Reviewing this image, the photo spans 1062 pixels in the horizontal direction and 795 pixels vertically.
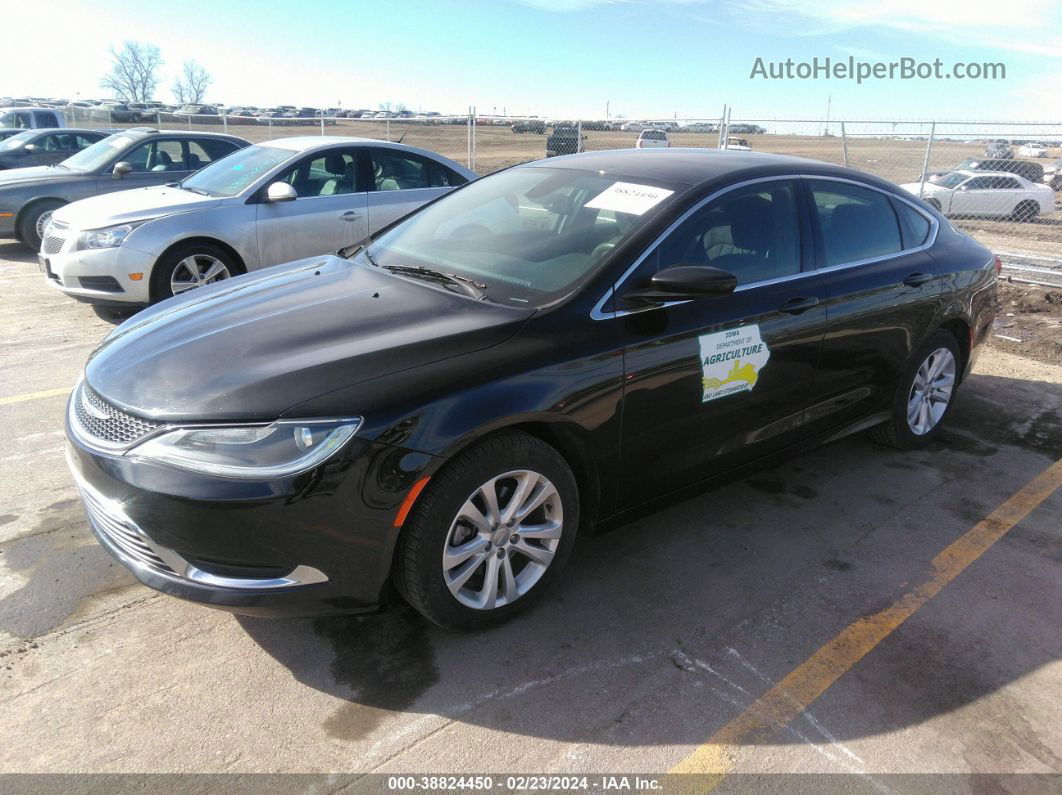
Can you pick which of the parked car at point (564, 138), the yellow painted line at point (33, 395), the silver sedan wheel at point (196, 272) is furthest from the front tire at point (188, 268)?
the parked car at point (564, 138)

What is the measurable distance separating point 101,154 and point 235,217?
16.9 ft

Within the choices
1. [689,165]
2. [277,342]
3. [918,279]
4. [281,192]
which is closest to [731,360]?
[689,165]

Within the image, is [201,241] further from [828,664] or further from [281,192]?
[828,664]

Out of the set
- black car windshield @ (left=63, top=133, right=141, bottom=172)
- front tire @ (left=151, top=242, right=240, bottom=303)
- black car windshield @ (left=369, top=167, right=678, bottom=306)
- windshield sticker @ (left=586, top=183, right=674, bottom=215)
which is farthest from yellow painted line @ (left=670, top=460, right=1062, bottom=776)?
black car windshield @ (left=63, top=133, right=141, bottom=172)

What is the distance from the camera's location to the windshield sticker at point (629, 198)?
332 cm

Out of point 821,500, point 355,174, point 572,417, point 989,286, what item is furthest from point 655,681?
point 355,174

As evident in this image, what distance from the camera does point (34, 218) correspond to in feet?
33.4

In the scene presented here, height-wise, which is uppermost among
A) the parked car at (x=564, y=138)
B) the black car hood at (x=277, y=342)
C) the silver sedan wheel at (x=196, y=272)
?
the parked car at (x=564, y=138)

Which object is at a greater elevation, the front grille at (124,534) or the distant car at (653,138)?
the distant car at (653,138)

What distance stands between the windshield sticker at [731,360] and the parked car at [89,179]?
9170 mm

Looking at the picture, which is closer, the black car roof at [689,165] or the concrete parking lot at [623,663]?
the concrete parking lot at [623,663]

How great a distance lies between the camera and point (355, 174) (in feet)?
24.5

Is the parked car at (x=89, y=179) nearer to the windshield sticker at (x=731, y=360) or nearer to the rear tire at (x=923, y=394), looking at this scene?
the windshield sticker at (x=731, y=360)

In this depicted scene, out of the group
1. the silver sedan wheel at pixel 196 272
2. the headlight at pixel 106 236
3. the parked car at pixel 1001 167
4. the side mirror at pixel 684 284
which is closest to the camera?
the side mirror at pixel 684 284
